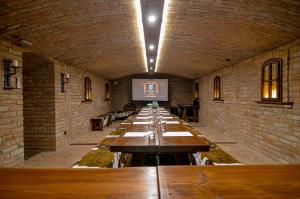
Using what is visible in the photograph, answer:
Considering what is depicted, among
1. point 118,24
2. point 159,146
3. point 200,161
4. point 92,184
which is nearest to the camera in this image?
point 92,184

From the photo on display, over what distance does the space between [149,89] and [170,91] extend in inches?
54.7

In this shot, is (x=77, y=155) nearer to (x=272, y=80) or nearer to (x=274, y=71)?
(x=272, y=80)

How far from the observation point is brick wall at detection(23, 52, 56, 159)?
5.70 meters

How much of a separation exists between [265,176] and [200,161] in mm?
2012

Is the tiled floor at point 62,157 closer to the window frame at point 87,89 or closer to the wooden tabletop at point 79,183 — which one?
the window frame at point 87,89

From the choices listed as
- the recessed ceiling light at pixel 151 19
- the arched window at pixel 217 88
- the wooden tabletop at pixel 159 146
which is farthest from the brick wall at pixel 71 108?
the arched window at pixel 217 88

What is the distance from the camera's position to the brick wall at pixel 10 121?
3.68m

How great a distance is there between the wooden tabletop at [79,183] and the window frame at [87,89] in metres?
7.22

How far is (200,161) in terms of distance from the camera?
126 inches

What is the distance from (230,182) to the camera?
3.83 ft

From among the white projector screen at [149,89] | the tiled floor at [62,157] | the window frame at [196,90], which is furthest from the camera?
the white projector screen at [149,89]

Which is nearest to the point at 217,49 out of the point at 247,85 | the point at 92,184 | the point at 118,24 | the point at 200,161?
the point at 247,85

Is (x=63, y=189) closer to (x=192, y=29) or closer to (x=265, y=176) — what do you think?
(x=265, y=176)

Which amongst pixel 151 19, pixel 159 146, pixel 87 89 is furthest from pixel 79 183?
pixel 87 89
